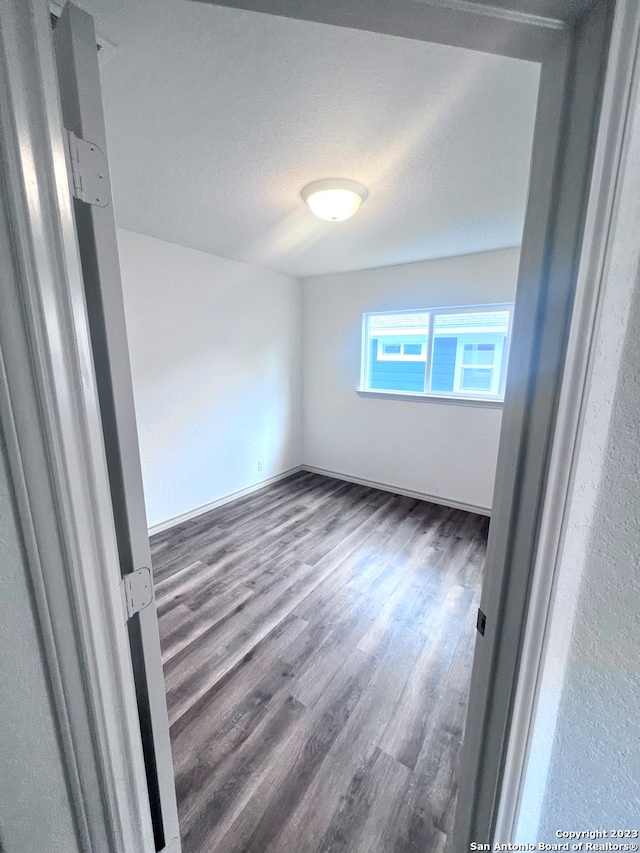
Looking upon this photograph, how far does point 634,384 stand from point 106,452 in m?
0.94

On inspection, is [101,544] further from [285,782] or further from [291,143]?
[291,143]

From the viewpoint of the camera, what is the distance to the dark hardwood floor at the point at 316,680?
1.11 meters

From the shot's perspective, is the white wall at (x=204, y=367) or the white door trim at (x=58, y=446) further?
the white wall at (x=204, y=367)

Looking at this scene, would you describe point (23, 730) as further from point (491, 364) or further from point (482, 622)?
point (491, 364)

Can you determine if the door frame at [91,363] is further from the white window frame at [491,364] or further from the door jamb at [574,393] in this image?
the white window frame at [491,364]

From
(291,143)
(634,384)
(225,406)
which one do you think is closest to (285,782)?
(634,384)

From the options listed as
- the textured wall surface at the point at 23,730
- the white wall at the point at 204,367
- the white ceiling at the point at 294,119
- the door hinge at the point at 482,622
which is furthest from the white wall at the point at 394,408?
the textured wall surface at the point at 23,730

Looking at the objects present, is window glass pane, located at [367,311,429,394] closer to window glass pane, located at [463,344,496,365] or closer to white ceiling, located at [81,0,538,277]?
window glass pane, located at [463,344,496,365]

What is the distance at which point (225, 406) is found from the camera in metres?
3.33

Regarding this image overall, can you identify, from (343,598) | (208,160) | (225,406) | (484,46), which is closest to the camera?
(484,46)

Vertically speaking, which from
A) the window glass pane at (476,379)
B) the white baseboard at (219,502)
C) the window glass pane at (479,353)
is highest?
the window glass pane at (479,353)

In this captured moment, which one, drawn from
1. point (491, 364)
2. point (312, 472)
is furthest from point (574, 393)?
point (312, 472)

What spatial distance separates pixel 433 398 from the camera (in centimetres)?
334

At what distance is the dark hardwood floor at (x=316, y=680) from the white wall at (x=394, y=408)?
680mm
